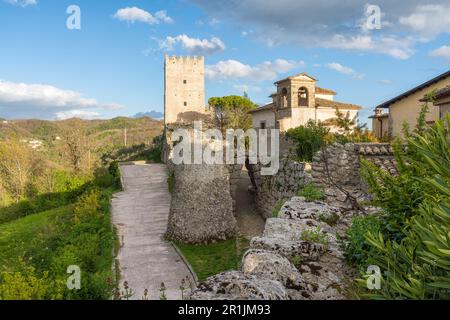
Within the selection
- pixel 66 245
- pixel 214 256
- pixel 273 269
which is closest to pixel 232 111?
pixel 66 245

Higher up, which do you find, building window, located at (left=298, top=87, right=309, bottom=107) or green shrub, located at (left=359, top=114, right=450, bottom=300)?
building window, located at (left=298, top=87, right=309, bottom=107)

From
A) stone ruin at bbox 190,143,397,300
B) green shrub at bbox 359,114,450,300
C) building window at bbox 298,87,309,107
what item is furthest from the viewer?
building window at bbox 298,87,309,107

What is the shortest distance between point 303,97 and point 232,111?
15926 millimetres

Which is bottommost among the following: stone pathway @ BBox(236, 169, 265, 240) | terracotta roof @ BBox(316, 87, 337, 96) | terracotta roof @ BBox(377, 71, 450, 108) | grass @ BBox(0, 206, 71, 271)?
grass @ BBox(0, 206, 71, 271)

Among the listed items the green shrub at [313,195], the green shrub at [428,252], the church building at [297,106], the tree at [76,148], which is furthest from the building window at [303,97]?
the green shrub at [428,252]

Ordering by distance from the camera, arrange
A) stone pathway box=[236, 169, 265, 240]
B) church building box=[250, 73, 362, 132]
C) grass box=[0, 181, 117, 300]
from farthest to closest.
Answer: church building box=[250, 73, 362, 132] → stone pathway box=[236, 169, 265, 240] → grass box=[0, 181, 117, 300]

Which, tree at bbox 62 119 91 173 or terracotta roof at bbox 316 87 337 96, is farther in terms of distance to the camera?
terracotta roof at bbox 316 87 337 96

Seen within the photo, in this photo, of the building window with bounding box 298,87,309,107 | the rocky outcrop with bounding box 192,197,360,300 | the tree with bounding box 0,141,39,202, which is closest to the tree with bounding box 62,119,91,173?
the tree with bounding box 0,141,39,202

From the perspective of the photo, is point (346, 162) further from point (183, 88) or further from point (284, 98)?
point (183, 88)

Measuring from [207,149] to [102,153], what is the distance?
4386cm

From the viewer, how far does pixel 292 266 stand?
4.84 m

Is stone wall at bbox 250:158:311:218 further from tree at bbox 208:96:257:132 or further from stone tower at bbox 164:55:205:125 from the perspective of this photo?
stone tower at bbox 164:55:205:125

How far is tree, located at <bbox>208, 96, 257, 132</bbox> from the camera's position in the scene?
50312 millimetres

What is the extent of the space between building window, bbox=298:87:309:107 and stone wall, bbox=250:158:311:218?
18164 millimetres
